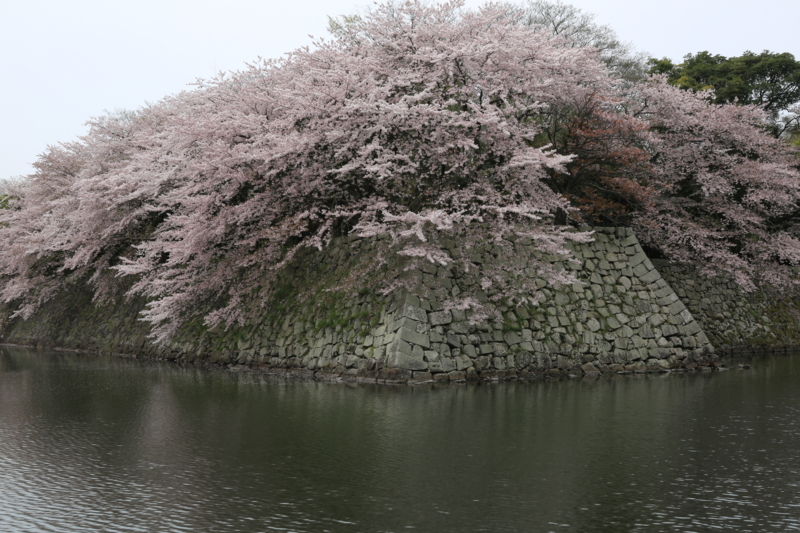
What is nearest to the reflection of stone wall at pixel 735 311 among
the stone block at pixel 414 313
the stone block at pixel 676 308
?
the stone block at pixel 676 308

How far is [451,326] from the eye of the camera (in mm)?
14055

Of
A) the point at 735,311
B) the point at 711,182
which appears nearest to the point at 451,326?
the point at 711,182

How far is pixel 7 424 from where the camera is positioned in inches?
361

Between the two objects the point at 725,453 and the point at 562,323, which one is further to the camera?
the point at 562,323

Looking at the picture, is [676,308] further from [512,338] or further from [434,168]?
[434,168]

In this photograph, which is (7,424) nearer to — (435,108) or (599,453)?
(599,453)

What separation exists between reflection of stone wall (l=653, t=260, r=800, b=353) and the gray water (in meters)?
8.48

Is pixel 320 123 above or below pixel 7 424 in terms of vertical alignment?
above

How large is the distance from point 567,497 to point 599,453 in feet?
5.74

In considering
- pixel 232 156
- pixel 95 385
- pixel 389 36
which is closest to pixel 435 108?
pixel 389 36

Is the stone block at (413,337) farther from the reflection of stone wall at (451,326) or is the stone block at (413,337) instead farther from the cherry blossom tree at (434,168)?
the cherry blossom tree at (434,168)

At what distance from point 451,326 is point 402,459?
7.26m

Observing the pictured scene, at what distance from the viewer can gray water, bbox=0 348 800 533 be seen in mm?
5086

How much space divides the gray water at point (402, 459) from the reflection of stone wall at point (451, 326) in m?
1.68
